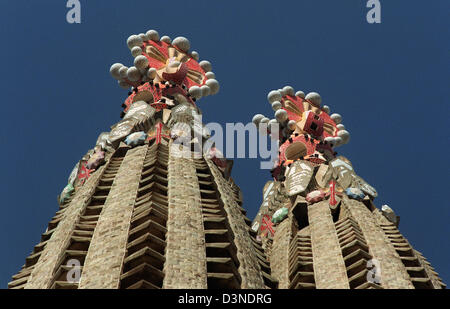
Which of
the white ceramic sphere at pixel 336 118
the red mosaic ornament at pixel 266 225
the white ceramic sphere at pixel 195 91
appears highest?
the white ceramic sphere at pixel 336 118

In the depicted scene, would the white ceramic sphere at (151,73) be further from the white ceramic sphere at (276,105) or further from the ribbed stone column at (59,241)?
the ribbed stone column at (59,241)

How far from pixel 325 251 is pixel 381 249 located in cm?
255

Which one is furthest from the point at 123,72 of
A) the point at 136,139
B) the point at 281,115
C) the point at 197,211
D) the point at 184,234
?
the point at 184,234

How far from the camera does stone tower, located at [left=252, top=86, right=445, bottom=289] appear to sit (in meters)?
42.1

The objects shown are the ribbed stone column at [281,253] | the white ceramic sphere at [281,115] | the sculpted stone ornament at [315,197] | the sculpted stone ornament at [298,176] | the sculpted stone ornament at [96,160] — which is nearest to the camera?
the ribbed stone column at [281,253]

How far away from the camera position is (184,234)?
34500mm

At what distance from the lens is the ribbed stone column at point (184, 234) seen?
30797 mm

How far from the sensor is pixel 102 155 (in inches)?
1879

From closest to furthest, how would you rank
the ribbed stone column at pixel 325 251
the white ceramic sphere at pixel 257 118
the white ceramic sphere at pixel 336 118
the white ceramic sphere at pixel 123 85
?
the ribbed stone column at pixel 325 251 → the white ceramic sphere at pixel 123 85 → the white ceramic sphere at pixel 257 118 → the white ceramic sphere at pixel 336 118

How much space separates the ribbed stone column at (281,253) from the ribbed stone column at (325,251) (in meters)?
1.36

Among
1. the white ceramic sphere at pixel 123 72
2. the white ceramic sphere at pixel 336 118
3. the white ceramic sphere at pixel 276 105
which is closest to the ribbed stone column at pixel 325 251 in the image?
the white ceramic sphere at pixel 276 105

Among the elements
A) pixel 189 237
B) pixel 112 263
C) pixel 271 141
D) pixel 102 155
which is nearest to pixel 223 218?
pixel 189 237

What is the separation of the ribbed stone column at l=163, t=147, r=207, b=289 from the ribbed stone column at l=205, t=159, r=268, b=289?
1.27m
